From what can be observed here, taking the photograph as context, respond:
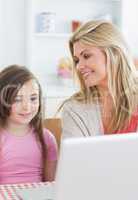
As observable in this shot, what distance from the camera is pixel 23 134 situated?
75.2 inches

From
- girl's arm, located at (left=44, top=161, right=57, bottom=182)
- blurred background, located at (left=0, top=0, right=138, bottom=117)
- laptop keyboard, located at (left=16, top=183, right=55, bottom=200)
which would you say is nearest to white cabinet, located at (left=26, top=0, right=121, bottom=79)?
blurred background, located at (left=0, top=0, right=138, bottom=117)

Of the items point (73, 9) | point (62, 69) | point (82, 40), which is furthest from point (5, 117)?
point (73, 9)

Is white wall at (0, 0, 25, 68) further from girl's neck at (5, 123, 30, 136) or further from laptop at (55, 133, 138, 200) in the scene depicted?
laptop at (55, 133, 138, 200)

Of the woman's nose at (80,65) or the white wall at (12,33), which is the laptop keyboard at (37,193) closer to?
the woman's nose at (80,65)

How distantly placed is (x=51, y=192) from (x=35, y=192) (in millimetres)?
49

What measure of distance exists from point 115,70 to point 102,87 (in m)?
0.09

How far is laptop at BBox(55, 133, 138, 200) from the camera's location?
3.19 feet

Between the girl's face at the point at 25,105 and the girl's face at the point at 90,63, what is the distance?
29 centimetres

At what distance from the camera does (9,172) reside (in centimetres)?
186

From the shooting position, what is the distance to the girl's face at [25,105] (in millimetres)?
1860

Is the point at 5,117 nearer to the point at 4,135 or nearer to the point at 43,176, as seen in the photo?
the point at 4,135

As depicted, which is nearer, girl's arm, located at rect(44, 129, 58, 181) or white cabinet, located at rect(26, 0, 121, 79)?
girl's arm, located at rect(44, 129, 58, 181)

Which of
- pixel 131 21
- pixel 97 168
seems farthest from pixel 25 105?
pixel 131 21

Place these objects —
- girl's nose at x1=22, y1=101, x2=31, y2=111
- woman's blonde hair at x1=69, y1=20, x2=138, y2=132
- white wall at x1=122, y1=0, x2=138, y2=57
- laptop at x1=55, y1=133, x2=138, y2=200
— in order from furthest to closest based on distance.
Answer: white wall at x1=122, y1=0, x2=138, y2=57 → girl's nose at x1=22, y1=101, x2=31, y2=111 → woman's blonde hair at x1=69, y1=20, x2=138, y2=132 → laptop at x1=55, y1=133, x2=138, y2=200
